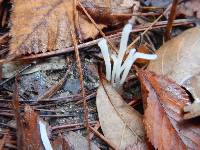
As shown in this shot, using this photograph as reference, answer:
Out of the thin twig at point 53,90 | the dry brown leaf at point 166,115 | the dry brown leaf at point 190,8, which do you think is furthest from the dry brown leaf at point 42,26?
the dry brown leaf at point 190,8

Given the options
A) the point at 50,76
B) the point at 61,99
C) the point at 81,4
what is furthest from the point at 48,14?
the point at 61,99

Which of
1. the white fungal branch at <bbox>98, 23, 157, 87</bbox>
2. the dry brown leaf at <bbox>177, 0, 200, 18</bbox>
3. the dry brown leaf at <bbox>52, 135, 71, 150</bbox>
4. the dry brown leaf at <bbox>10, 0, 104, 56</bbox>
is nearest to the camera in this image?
the dry brown leaf at <bbox>52, 135, 71, 150</bbox>

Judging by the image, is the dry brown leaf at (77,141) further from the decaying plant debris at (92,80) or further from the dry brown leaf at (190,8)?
the dry brown leaf at (190,8)

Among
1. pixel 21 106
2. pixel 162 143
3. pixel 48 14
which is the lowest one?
pixel 162 143

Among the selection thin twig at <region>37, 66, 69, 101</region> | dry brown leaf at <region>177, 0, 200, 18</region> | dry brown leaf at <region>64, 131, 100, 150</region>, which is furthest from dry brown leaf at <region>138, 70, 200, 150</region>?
dry brown leaf at <region>177, 0, 200, 18</region>

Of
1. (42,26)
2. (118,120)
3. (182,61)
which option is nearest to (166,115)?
(118,120)

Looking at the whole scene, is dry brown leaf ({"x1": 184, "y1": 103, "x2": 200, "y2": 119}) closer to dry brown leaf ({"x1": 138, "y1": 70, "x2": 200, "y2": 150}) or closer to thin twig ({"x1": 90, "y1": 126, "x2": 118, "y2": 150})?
dry brown leaf ({"x1": 138, "y1": 70, "x2": 200, "y2": 150})

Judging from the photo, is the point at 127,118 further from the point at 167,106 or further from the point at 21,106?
the point at 21,106
